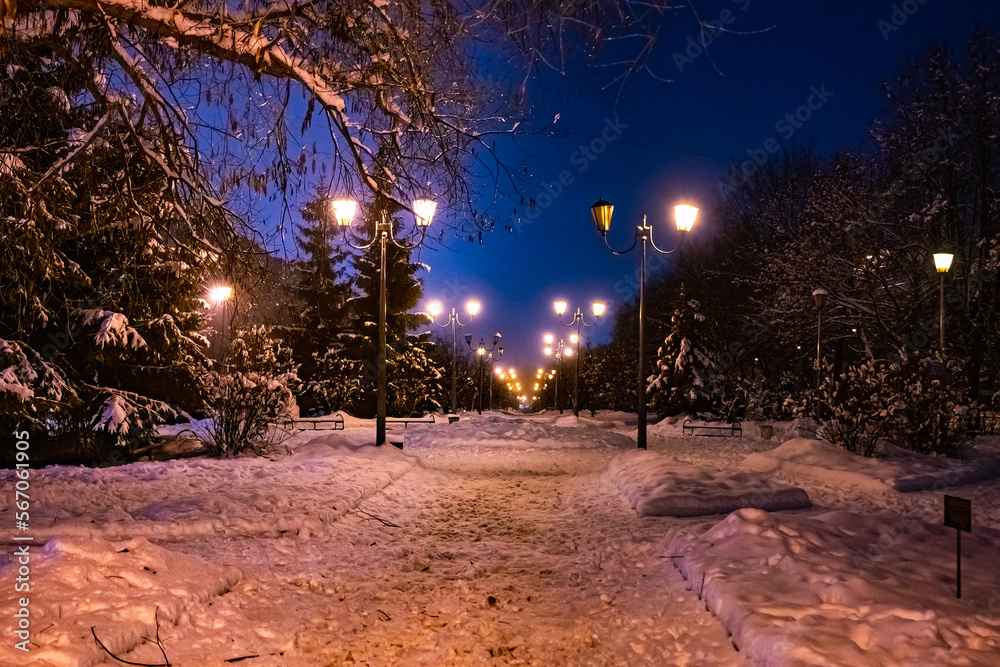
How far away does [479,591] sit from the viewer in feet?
16.9

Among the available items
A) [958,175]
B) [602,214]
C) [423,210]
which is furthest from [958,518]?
[958,175]

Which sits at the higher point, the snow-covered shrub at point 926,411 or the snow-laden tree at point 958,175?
the snow-laden tree at point 958,175

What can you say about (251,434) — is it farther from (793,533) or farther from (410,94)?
(793,533)

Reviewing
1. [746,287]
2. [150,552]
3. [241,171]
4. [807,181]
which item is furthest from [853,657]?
[746,287]

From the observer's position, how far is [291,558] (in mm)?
5902

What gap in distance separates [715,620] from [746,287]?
31524 mm

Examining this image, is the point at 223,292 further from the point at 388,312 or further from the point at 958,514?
the point at 388,312

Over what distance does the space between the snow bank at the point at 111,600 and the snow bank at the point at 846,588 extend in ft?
10.7

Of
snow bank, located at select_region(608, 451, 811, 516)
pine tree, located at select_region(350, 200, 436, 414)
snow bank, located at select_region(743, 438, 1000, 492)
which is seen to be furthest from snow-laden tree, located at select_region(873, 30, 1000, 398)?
pine tree, located at select_region(350, 200, 436, 414)

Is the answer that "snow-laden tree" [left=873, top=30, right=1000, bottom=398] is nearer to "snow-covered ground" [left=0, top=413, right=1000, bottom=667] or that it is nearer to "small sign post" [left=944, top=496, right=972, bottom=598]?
"snow-covered ground" [left=0, top=413, right=1000, bottom=667]

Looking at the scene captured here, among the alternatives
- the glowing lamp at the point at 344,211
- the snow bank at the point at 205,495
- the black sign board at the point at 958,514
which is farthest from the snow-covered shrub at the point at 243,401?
the black sign board at the point at 958,514

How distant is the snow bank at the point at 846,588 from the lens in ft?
11.0

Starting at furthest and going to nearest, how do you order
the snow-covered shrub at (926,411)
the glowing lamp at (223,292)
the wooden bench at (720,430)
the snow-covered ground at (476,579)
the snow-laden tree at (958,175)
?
the wooden bench at (720,430), the snow-laden tree at (958,175), the snow-covered shrub at (926,411), the glowing lamp at (223,292), the snow-covered ground at (476,579)

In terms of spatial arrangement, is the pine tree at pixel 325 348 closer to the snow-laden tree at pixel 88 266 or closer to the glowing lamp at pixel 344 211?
the snow-laden tree at pixel 88 266
